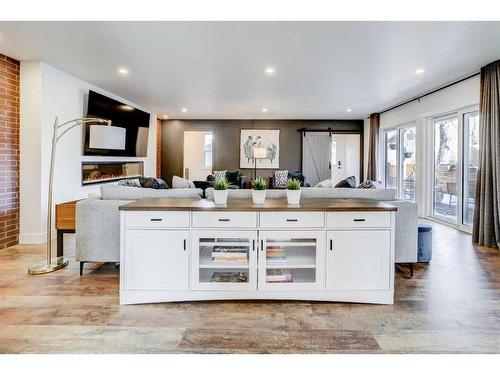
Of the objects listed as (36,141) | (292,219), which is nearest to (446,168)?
(292,219)

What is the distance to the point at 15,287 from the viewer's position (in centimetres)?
293

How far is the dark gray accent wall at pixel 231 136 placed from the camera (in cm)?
996

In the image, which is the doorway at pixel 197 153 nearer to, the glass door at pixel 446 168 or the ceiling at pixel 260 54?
the ceiling at pixel 260 54

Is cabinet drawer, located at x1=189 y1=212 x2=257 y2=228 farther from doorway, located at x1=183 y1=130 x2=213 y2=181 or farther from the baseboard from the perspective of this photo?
doorway, located at x1=183 y1=130 x2=213 y2=181

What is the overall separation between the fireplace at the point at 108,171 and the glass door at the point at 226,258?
393cm

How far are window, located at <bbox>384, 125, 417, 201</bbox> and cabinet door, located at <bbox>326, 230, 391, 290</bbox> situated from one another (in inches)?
204

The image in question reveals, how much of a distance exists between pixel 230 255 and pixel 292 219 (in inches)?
22.7

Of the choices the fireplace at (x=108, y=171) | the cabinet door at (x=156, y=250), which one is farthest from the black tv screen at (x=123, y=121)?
the cabinet door at (x=156, y=250)

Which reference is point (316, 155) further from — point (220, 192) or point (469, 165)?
point (220, 192)

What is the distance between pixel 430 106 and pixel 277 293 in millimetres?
5485

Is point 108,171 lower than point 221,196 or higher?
higher

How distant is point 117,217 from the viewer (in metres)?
3.19
